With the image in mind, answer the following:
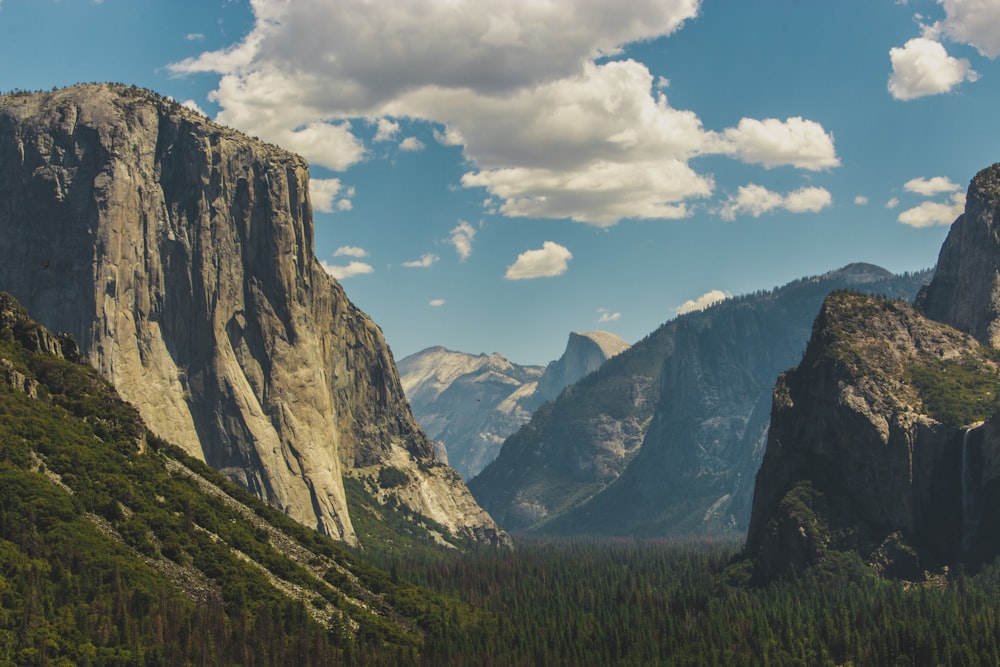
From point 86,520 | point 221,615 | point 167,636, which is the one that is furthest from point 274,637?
point 86,520

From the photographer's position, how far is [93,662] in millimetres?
163875

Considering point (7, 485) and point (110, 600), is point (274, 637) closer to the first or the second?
point (110, 600)

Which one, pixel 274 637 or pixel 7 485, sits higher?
pixel 7 485

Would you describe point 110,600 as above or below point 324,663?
above

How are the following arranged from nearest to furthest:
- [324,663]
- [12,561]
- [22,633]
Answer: [22,633] < [12,561] < [324,663]

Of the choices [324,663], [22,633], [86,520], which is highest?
[86,520]

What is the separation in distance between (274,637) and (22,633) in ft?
147

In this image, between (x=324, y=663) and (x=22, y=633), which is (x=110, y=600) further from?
(x=324, y=663)

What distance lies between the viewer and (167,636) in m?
178

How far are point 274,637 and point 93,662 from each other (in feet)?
122


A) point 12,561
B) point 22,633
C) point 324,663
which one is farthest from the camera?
point 324,663

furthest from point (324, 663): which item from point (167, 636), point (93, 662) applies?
point (93, 662)

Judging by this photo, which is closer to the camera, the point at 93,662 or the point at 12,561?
the point at 93,662

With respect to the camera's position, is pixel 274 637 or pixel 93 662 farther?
pixel 274 637
